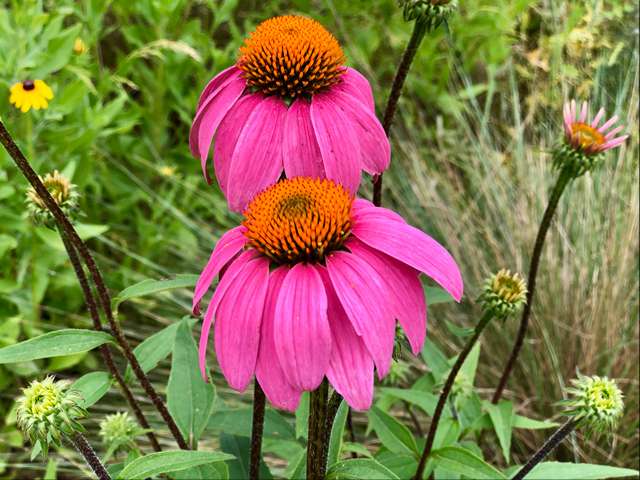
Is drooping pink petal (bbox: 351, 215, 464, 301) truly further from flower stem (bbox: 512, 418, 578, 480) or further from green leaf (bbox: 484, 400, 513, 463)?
green leaf (bbox: 484, 400, 513, 463)

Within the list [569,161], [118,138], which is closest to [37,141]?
[118,138]

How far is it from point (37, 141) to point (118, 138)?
0.36 m

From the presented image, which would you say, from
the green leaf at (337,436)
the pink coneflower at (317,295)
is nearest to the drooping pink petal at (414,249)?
the pink coneflower at (317,295)

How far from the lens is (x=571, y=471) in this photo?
1.04 metres

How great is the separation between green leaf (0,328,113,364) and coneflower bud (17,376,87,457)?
8 cm

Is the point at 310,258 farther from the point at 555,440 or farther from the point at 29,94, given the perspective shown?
the point at 29,94

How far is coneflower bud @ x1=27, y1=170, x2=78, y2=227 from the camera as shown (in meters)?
0.96

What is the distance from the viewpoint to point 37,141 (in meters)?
1.80

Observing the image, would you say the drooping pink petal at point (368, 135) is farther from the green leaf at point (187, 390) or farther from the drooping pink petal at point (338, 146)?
the green leaf at point (187, 390)

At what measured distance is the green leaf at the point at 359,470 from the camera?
79 cm

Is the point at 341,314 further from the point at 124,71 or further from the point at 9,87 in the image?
the point at 124,71

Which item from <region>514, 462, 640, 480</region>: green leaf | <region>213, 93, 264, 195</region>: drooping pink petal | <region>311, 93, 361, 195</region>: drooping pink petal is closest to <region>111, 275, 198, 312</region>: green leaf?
<region>213, 93, 264, 195</region>: drooping pink petal

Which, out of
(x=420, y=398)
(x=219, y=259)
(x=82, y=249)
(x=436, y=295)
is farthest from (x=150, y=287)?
(x=420, y=398)

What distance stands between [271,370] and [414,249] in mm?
178
